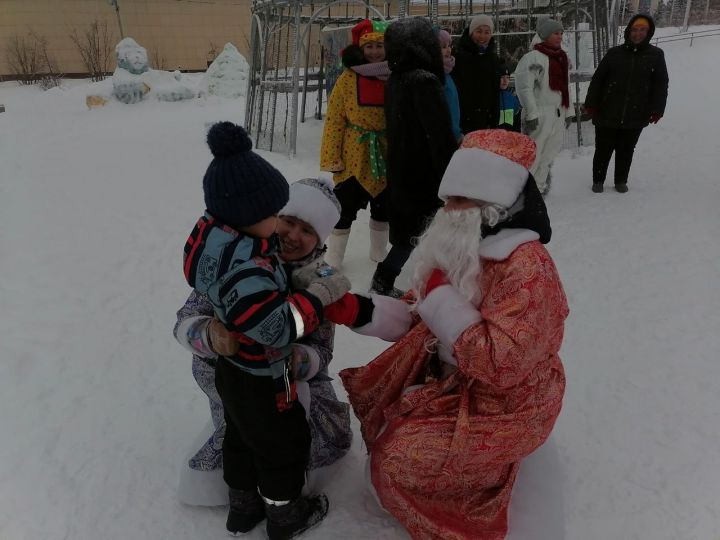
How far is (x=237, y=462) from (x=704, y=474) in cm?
181

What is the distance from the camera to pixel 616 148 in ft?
17.2

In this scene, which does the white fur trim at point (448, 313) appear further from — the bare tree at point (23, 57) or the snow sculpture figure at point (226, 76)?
the bare tree at point (23, 57)

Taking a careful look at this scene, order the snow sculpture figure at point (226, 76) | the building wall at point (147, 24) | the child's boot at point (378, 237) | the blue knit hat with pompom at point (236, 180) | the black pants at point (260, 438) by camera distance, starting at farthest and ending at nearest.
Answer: the building wall at point (147, 24)
the snow sculpture figure at point (226, 76)
the child's boot at point (378, 237)
the black pants at point (260, 438)
the blue knit hat with pompom at point (236, 180)

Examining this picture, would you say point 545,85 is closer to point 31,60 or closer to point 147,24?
point 31,60

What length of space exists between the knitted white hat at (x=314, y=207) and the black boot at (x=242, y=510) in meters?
0.91

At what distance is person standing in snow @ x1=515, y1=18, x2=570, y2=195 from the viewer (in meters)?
4.65

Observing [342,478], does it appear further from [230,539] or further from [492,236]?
[492,236]

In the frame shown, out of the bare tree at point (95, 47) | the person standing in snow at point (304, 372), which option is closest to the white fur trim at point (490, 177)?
the person standing in snow at point (304, 372)

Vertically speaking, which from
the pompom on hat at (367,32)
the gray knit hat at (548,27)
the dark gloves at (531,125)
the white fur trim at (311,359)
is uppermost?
the gray knit hat at (548,27)

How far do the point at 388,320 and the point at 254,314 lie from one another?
589 millimetres

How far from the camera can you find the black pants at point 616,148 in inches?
201

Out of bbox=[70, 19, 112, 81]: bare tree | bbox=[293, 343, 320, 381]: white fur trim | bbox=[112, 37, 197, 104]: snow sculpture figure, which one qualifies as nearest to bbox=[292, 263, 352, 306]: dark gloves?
bbox=[293, 343, 320, 381]: white fur trim

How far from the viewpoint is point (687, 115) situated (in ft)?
29.1

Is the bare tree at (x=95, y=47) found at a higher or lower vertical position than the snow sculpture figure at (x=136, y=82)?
higher
